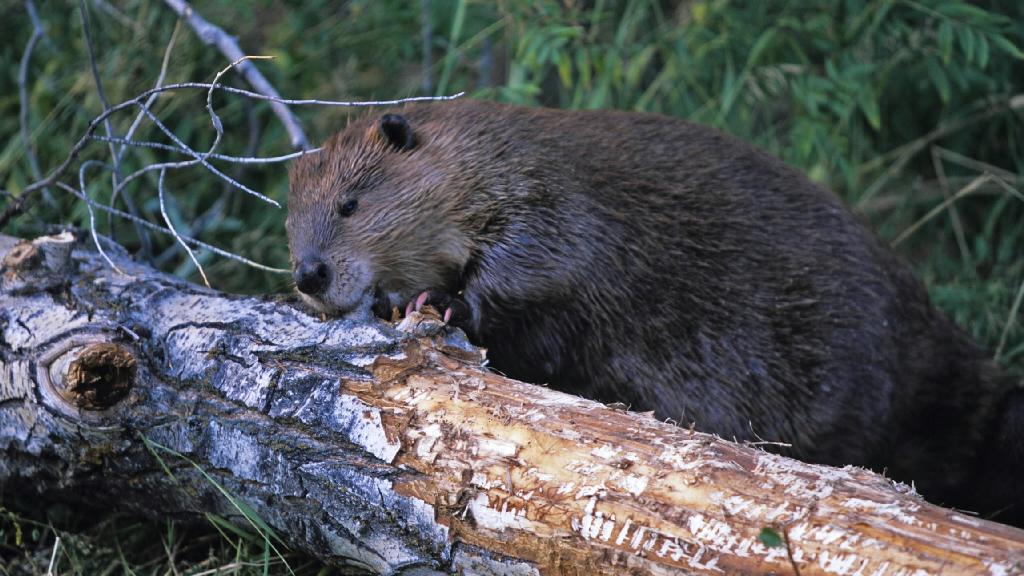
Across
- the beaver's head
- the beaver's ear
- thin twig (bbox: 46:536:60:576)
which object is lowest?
thin twig (bbox: 46:536:60:576)

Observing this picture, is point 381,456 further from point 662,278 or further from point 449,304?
point 662,278

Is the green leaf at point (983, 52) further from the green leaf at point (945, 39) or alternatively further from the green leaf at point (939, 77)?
the green leaf at point (939, 77)

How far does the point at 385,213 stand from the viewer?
277 cm

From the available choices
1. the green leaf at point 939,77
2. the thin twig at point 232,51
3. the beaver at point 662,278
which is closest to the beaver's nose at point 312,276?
the beaver at point 662,278

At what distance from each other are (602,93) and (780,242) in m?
1.13

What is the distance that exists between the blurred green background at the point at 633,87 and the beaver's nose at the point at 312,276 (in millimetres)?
986

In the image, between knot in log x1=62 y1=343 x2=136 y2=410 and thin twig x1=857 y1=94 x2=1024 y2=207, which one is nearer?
knot in log x1=62 y1=343 x2=136 y2=410

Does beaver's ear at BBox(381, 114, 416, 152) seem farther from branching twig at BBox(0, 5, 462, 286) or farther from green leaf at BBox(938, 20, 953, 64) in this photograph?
green leaf at BBox(938, 20, 953, 64)

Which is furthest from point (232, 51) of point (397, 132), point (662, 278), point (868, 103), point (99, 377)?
point (868, 103)

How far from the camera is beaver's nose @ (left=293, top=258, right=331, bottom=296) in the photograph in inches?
102

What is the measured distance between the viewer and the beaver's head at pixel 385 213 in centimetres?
272

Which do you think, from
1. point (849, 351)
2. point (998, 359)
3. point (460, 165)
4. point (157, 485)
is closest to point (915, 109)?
point (998, 359)

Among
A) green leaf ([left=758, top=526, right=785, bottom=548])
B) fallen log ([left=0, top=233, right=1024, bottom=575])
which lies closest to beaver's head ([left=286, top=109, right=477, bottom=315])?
fallen log ([left=0, top=233, right=1024, bottom=575])

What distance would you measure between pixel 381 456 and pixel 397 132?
1.04 meters
